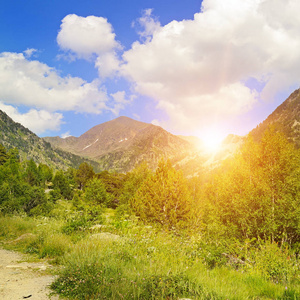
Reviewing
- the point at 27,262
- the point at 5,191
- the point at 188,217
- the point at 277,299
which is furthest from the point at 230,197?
the point at 5,191

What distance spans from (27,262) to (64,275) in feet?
10.3

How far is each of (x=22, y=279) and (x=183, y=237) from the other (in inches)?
223

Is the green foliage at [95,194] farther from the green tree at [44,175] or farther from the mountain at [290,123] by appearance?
the mountain at [290,123]

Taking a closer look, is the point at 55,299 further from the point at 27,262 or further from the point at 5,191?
the point at 5,191

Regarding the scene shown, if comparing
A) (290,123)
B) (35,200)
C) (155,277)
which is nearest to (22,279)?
(155,277)

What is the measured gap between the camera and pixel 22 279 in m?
5.21

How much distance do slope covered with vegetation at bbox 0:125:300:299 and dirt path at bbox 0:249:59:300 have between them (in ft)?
1.34

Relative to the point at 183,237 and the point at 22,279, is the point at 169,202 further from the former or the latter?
the point at 22,279

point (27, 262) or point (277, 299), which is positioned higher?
point (277, 299)

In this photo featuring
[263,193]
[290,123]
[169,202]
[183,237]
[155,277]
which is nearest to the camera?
[155,277]

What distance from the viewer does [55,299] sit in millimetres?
4105

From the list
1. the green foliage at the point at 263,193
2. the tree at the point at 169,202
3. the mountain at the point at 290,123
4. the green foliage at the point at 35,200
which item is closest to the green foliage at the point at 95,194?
the green foliage at the point at 35,200

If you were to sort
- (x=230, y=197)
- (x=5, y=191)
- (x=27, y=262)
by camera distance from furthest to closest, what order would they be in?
(x=5, y=191) < (x=230, y=197) < (x=27, y=262)

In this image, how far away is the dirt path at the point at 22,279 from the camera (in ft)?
13.9
